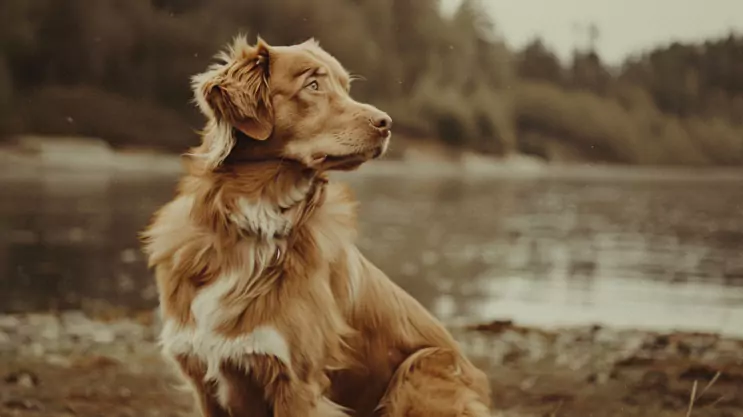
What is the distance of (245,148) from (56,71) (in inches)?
54.7

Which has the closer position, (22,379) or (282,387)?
(282,387)

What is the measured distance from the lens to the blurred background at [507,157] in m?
2.89

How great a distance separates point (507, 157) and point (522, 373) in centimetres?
82

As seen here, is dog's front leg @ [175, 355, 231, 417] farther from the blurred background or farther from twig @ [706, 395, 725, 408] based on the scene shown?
twig @ [706, 395, 725, 408]

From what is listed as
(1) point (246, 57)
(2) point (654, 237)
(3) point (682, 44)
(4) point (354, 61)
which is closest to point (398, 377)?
(1) point (246, 57)

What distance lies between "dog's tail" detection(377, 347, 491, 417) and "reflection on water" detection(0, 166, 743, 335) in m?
0.69

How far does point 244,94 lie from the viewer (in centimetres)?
198

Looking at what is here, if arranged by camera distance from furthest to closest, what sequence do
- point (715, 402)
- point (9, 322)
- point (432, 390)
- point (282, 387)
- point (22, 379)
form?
point (9, 322) < point (22, 379) < point (715, 402) < point (432, 390) < point (282, 387)

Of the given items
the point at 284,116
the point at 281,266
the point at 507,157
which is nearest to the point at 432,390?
the point at 281,266

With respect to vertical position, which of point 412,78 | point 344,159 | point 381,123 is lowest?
point 344,159

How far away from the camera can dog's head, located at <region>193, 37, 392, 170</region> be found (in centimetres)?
199

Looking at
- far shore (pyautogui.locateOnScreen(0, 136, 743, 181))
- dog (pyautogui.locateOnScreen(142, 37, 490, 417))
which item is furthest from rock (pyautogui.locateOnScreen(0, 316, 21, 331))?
dog (pyautogui.locateOnScreen(142, 37, 490, 417))

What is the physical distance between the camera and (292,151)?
A: 2.06 meters

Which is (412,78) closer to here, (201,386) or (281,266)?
(281,266)
